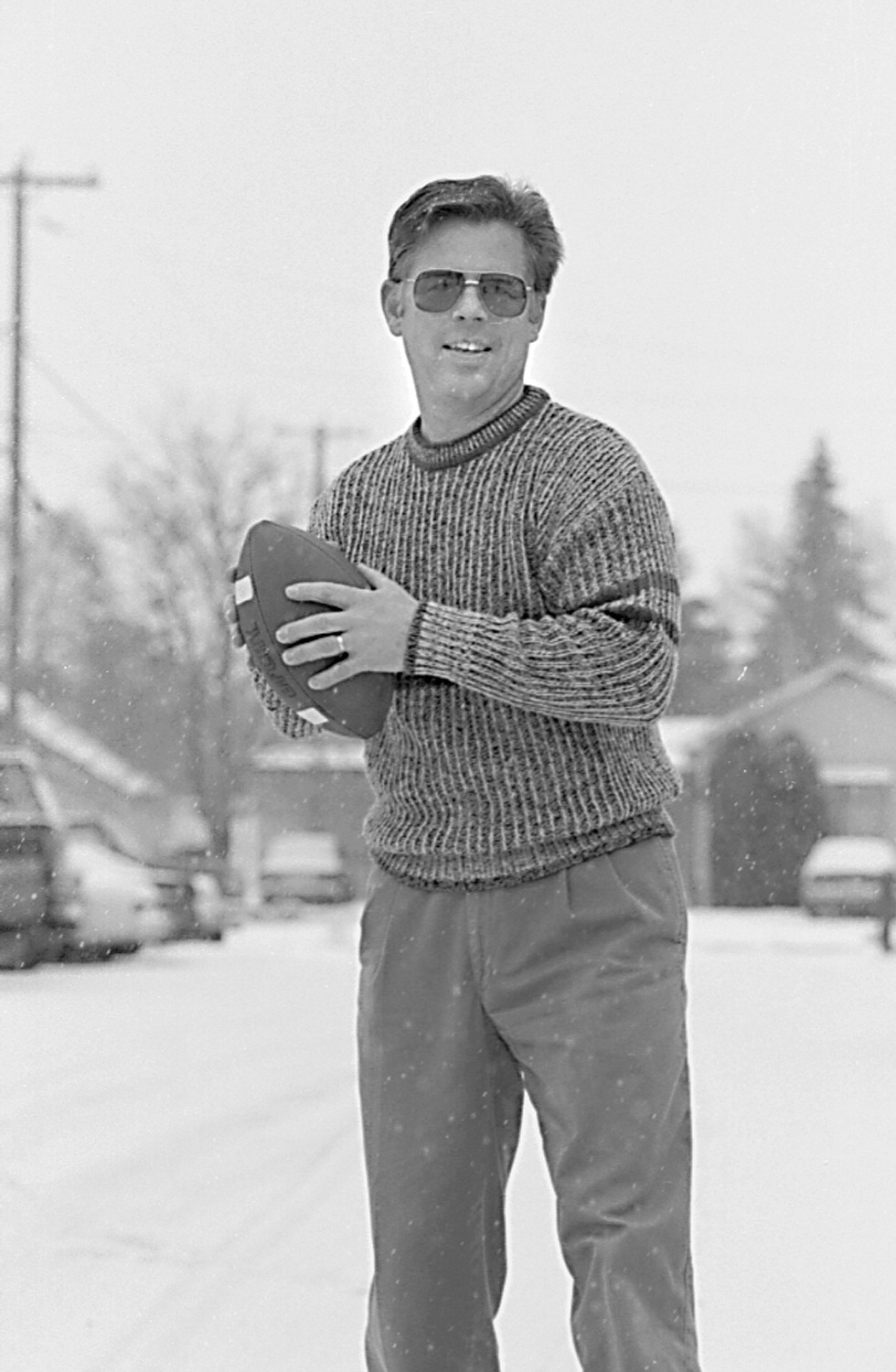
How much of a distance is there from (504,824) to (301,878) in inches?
853

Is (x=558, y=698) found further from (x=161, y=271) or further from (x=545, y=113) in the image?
(x=161, y=271)

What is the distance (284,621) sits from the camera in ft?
6.26

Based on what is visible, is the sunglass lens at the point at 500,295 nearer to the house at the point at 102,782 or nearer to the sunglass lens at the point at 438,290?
the sunglass lens at the point at 438,290

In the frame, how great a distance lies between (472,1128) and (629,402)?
25886 millimetres

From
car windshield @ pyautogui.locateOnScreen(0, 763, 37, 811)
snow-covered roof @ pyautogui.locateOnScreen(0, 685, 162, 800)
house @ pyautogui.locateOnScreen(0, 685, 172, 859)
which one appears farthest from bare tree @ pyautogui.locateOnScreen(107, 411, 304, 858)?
car windshield @ pyautogui.locateOnScreen(0, 763, 37, 811)

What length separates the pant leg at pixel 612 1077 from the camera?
1.85 metres

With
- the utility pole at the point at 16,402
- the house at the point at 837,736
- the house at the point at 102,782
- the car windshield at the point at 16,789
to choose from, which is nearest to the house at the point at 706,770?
the house at the point at 837,736

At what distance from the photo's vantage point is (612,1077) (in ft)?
6.13

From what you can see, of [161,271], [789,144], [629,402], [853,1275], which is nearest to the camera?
[853,1275]

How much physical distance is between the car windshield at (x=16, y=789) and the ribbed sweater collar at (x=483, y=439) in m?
8.49

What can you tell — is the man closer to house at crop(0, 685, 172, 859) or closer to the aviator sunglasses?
the aviator sunglasses

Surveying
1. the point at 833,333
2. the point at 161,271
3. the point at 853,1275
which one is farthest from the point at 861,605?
the point at 853,1275

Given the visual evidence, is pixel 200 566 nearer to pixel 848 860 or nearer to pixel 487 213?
pixel 848 860

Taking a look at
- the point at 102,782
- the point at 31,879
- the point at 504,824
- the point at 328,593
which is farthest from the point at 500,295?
the point at 102,782
